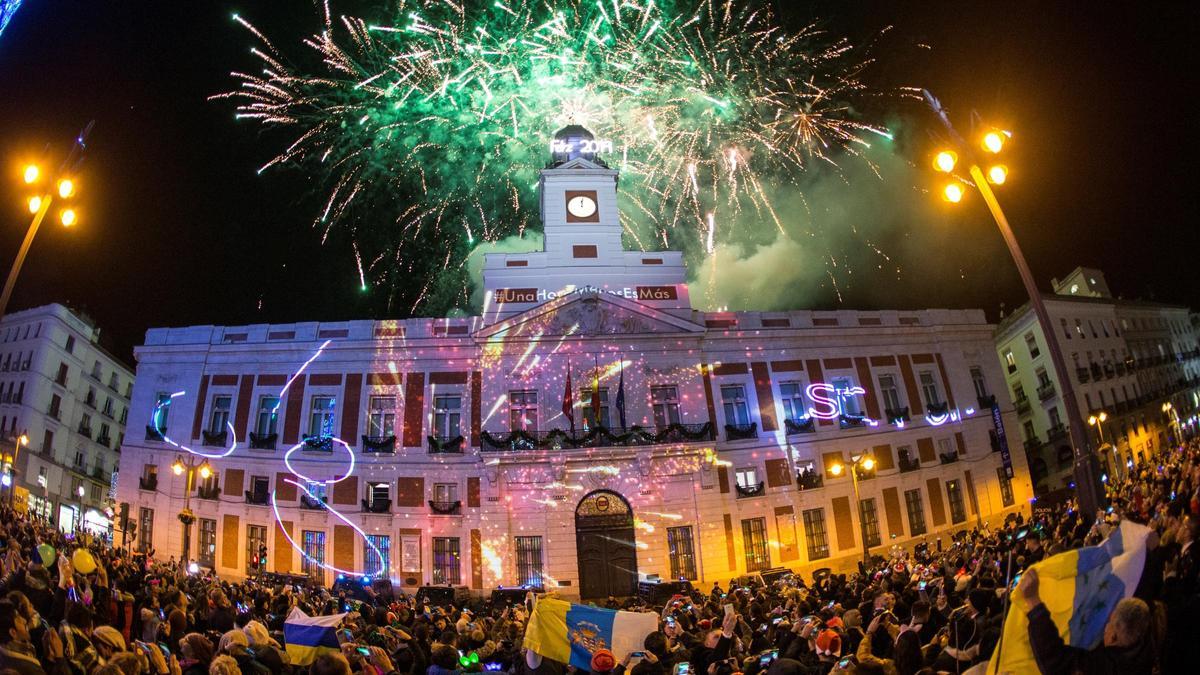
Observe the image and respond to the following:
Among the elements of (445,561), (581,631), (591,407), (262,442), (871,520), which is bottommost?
(581,631)

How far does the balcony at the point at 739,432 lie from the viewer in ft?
101

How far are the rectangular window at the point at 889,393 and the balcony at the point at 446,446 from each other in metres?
20.0

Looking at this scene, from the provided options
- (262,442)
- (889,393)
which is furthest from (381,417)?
(889,393)

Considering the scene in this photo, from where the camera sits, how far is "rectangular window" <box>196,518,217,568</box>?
95.1ft

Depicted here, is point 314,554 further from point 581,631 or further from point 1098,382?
point 1098,382

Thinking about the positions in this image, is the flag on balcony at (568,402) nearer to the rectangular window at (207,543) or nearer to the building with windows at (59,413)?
Answer: the rectangular window at (207,543)

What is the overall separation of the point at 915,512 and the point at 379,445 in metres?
24.3

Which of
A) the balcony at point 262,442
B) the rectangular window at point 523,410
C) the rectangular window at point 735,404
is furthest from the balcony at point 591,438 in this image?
the balcony at point 262,442

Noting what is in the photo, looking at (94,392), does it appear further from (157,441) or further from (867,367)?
(867,367)

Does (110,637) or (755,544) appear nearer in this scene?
(110,637)

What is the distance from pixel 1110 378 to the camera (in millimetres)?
52281

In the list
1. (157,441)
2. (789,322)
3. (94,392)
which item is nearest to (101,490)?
(94,392)

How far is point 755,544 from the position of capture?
2945cm

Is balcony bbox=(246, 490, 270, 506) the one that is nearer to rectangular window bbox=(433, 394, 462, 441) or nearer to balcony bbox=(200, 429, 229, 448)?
balcony bbox=(200, 429, 229, 448)
